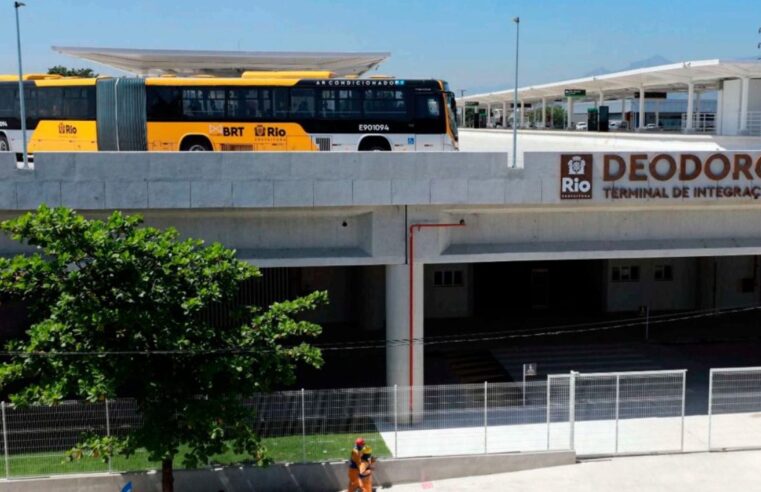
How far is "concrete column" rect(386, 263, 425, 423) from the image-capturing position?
61.3 ft

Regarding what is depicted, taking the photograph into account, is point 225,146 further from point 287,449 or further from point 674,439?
point 674,439

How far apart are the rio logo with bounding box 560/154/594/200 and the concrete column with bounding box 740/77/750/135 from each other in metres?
15.1

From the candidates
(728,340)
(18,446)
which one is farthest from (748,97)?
(18,446)

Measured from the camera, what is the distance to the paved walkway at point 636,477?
15.7m

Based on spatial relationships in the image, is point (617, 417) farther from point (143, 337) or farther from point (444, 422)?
point (143, 337)

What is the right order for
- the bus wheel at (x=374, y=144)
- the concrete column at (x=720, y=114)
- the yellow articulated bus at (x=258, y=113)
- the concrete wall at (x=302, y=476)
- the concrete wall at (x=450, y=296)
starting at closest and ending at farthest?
the concrete wall at (x=302, y=476) → the yellow articulated bus at (x=258, y=113) → the bus wheel at (x=374, y=144) → the concrete wall at (x=450, y=296) → the concrete column at (x=720, y=114)

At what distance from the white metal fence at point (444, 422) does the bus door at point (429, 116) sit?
8.33 metres

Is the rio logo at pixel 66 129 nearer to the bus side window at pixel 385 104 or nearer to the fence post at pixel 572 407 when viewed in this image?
the bus side window at pixel 385 104

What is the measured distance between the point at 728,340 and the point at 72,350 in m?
22.2

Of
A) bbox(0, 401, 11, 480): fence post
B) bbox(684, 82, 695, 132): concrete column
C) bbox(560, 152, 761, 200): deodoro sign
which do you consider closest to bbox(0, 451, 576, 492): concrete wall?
bbox(0, 401, 11, 480): fence post

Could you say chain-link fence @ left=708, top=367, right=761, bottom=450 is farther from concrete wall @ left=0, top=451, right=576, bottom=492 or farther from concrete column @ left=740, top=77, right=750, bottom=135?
concrete column @ left=740, top=77, right=750, bottom=135

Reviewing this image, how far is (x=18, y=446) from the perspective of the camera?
15656mm

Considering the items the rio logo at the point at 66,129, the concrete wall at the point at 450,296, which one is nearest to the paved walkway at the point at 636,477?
the concrete wall at the point at 450,296

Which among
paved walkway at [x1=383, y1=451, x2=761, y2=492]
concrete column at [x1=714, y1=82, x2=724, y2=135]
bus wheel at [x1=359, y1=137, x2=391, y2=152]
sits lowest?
paved walkway at [x1=383, y1=451, x2=761, y2=492]
